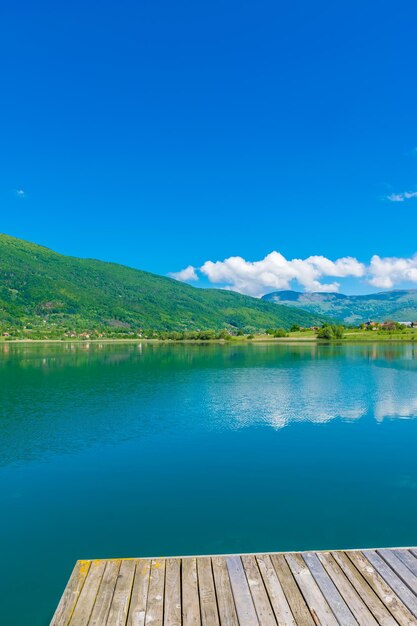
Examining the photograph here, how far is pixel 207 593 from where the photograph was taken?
9.84 meters

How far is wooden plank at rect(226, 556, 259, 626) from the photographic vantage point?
8.91 meters

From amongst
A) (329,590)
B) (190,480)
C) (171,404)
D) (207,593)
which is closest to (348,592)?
(329,590)

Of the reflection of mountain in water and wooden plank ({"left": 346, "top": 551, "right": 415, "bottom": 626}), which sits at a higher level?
wooden plank ({"left": 346, "top": 551, "right": 415, "bottom": 626})

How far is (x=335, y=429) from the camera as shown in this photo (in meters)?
34.6

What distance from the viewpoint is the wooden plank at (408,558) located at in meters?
11.0

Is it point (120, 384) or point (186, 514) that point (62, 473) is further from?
point (120, 384)

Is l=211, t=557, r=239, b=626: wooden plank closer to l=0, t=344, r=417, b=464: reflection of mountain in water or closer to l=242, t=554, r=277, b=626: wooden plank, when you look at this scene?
l=242, t=554, r=277, b=626: wooden plank

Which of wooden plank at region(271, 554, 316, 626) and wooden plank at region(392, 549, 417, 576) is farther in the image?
wooden plank at region(392, 549, 417, 576)

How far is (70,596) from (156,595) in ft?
7.13

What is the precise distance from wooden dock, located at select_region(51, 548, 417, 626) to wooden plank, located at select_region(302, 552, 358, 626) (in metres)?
0.02

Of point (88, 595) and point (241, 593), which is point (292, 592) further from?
point (88, 595)

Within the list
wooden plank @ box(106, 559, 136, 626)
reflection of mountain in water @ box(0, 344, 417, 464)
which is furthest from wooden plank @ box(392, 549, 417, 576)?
reflection of mountain in water @ box(0, 344, 417, 464)

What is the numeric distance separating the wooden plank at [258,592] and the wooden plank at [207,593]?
3.23ft

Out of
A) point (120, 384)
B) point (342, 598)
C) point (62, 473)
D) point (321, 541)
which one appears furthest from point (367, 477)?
point (120, 384)
